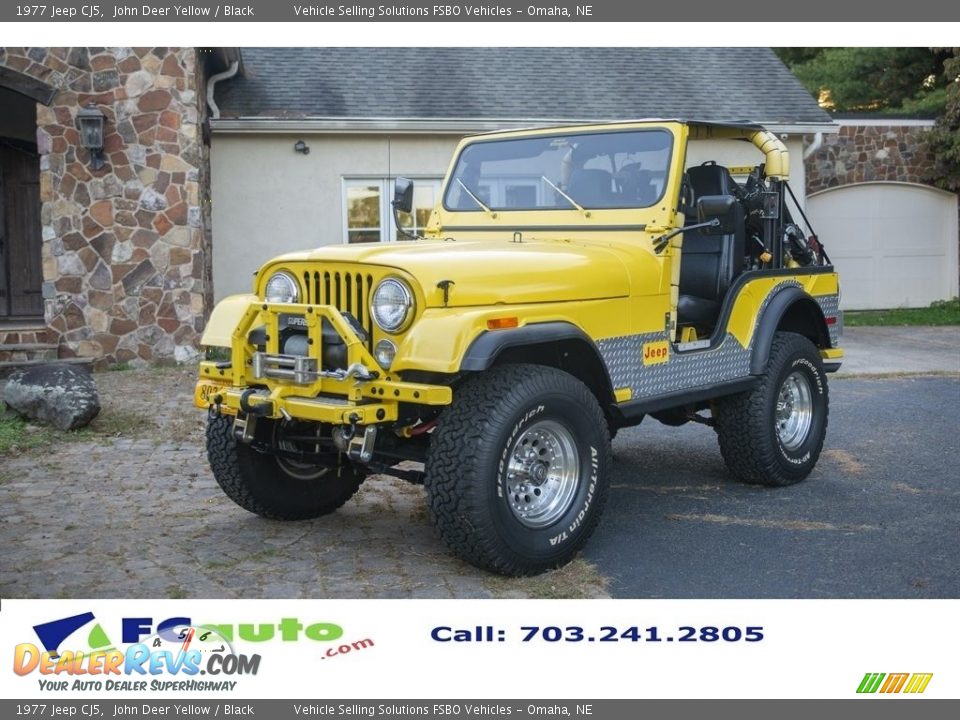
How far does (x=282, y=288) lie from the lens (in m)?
5.01

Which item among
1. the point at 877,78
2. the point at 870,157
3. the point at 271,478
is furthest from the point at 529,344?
the point at 877,78

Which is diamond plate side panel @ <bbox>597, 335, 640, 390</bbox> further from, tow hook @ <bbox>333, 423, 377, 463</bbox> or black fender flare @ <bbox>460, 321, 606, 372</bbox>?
tow hook @ <bbox>333, 423, 377, 463</bbox>

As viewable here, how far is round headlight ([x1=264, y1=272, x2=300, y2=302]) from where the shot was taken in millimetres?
4977

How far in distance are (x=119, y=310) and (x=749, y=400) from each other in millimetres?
7287

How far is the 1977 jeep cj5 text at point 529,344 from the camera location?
14.7 ft

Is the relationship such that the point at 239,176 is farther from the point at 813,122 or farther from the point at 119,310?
the point at 813,122

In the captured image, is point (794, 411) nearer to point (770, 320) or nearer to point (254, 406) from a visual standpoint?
point (770, 320)

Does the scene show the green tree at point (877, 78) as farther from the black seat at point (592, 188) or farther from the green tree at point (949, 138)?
the black seat at point (592, 188)

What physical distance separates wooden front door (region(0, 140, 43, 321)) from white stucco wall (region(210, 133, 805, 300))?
8.46ft

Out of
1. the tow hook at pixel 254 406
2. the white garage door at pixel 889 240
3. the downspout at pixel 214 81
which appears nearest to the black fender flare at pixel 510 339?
the tow hook at pixel 254 406

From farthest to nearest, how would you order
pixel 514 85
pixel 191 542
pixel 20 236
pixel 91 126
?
pixel 514 85, pixel 20 236, pixel 91 126, pixel 191 542

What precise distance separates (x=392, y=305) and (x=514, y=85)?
10313 millimetres

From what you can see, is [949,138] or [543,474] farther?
[949,138]

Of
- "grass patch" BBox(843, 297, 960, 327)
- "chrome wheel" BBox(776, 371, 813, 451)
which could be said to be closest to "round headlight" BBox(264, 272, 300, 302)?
"chrome wheel" BBox(776, 371, 813, 451)
